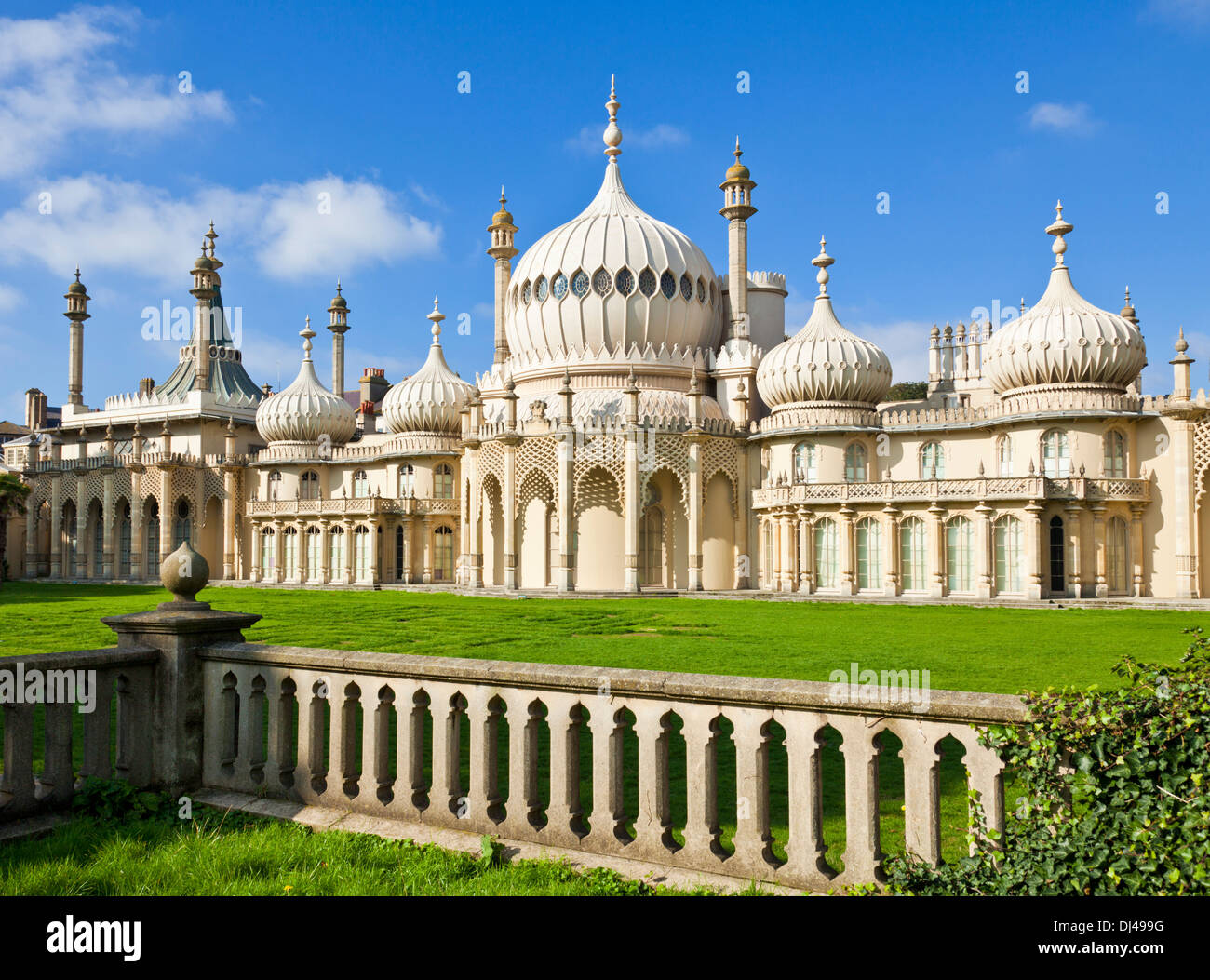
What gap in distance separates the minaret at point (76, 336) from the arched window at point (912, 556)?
5205 cm

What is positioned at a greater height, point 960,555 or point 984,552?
point 984,552

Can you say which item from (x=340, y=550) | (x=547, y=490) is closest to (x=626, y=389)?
(x=547, y=490)

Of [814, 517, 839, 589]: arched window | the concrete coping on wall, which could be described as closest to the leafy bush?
the concrete coping on wall

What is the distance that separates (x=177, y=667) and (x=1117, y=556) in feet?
102

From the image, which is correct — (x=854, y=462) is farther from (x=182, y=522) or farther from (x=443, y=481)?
(x=182, y=522)

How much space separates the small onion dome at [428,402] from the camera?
45188 millimetres

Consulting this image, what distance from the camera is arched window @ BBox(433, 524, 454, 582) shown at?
44031mm

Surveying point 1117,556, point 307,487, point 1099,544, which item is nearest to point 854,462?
point 1099,544

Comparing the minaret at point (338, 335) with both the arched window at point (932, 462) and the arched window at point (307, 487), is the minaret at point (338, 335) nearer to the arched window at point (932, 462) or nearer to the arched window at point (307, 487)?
the arched window at point (307, 487)

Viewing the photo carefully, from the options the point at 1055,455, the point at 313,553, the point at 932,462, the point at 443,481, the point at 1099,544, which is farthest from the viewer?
the point at 313,553

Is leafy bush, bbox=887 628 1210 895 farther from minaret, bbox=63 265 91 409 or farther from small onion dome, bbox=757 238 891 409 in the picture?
minaret, bbox=63 265 91 409

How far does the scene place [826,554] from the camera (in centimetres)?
3400
